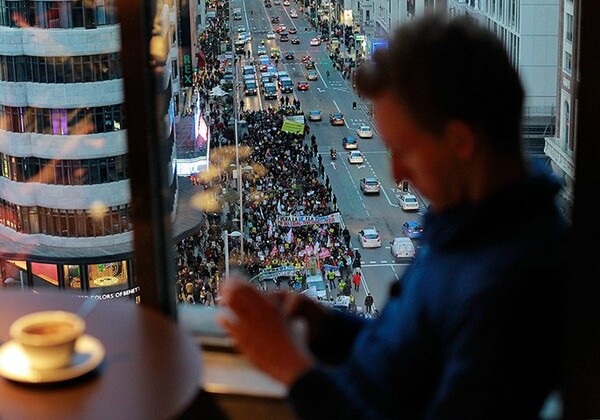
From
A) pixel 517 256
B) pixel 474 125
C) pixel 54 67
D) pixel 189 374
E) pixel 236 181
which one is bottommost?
pixel 236 181

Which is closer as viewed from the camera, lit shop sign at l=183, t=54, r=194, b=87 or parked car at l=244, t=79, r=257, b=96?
lit shop sign at l=183, t=54, r=194, b=87

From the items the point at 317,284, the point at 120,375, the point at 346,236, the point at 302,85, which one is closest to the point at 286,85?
the point at 302,85

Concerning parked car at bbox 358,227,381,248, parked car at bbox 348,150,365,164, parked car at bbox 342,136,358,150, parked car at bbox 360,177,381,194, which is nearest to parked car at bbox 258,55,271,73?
parked car at bbox 342,136,358,150

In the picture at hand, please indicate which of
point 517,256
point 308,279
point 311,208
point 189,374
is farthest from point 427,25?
point 311,208

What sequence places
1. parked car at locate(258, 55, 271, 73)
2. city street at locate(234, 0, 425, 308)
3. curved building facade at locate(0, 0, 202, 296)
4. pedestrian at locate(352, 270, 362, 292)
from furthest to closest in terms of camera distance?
parked car at locate(258, 55, 271, 73) → curved building facade at locate(0, 0, 202, 296) → city street at locate(234, 0, 425, 308) → pedestrian at locate(352, 270, 362, 292)

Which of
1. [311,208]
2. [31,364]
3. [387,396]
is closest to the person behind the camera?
[387,396]

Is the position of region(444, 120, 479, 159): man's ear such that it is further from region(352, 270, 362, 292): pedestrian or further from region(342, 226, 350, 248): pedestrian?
region(342, 226, 350, 248): pedestrian

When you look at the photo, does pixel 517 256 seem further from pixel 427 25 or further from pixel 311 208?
pixel 311 208

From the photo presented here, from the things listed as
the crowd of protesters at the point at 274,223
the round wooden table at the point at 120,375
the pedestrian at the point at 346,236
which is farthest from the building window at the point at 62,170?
the round wooden table at the point at 120,375
